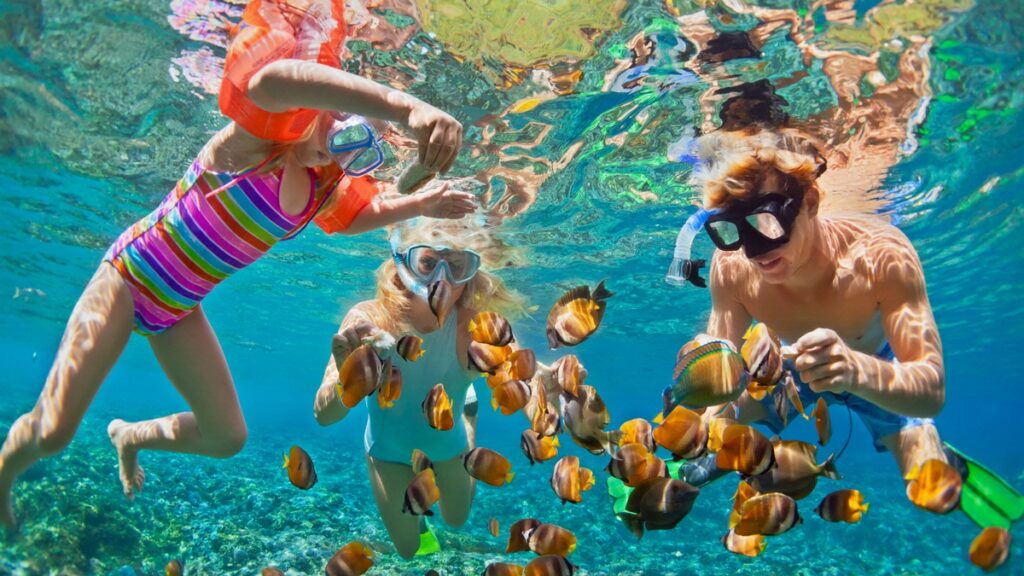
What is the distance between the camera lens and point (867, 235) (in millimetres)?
4996

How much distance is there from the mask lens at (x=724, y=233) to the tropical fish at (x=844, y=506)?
2239 millimetres

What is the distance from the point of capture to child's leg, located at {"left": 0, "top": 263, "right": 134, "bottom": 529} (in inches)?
154

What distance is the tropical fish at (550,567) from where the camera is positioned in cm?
355

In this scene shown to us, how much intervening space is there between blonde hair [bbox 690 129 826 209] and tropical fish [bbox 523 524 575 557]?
3.40m

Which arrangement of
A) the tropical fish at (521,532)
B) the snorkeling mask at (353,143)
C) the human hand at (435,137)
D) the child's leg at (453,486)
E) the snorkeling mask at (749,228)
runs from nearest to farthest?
the human hand at (435,137) → the snorkeling mask at (353,143) → the tropical fish at (521,532) → the snorkeling mask at (749,228) → the child's leg at (453,486)

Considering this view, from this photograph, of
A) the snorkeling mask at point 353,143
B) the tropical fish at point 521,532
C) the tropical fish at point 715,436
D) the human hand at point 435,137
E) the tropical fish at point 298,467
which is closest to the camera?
the human hand at point 435,137

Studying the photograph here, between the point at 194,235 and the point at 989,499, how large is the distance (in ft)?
19.4

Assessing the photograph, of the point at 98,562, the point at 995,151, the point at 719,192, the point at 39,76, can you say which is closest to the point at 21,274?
the point at 39,76

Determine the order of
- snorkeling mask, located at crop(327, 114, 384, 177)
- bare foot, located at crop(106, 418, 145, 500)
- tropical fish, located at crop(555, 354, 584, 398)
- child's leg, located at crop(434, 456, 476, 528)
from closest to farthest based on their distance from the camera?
tropical fish, located at crop(555, 354, 584, 398), snorkeling mask, located at crop(327, 114, 384, 177), bare foot, located at crop(106, 418, 145, 500), child's leg, located at crop(434, 456, 476, 528)

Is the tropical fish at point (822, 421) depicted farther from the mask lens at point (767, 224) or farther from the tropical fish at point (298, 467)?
the tropical fish at point (298, 467)

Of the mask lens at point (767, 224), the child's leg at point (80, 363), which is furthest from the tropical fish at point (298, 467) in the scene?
the mask lens at point (767, 224)

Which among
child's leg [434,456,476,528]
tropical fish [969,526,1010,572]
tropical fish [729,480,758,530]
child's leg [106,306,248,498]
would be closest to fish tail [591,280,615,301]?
tropical fish [729,480,758,530]

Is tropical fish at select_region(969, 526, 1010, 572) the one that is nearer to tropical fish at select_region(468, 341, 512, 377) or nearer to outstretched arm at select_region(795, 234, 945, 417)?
outstretched arm at select_region(795, 234, 945, 417)

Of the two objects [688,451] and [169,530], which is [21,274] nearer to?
[169,530]
